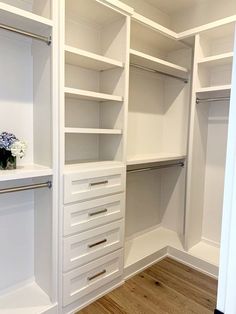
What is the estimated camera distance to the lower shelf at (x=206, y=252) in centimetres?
228

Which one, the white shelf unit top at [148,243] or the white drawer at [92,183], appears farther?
the white shelf unit top at [148,243]

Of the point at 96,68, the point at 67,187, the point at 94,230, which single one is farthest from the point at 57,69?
the point at 94,230

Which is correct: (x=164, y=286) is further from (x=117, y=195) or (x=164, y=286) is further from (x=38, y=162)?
(x=38, y=162)

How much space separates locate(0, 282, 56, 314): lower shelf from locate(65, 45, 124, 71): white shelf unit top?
5.61 ft

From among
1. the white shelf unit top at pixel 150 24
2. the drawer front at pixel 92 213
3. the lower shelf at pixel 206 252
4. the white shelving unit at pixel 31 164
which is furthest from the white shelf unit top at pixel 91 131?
the lower shelf at pixel 206 252

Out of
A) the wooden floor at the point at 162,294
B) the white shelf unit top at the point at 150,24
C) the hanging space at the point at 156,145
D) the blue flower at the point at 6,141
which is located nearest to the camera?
the blue flower at the point at 6,141

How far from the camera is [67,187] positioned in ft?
5.12

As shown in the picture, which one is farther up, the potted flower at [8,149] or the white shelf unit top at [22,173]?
the potted flower at [8,149]

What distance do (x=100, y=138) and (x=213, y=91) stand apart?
1.13m

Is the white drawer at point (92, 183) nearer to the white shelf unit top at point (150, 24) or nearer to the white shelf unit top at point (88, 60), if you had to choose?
the white shelf unit top at point (88, 60)

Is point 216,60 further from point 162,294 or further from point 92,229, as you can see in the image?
point 162,294

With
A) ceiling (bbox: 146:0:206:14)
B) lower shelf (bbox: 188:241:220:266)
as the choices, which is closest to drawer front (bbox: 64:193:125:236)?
lower shelf (bbox: 188:241:220:266)

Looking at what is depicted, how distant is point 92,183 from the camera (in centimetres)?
169

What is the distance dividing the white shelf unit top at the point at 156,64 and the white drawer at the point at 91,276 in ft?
5.46
